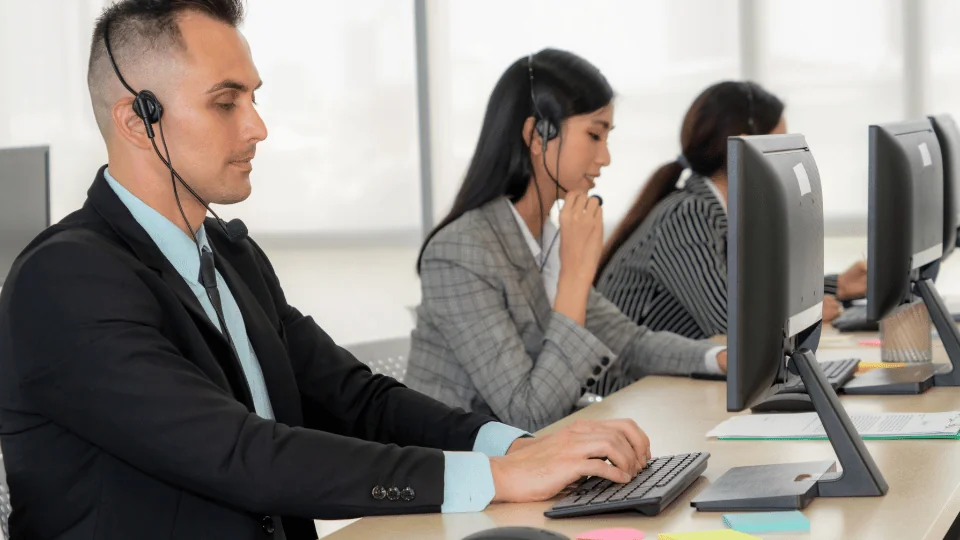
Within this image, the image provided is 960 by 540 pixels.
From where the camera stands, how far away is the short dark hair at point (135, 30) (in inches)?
54.4

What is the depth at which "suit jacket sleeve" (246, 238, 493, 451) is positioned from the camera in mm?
1540

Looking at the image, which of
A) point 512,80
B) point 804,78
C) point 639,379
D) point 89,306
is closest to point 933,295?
point 639,379

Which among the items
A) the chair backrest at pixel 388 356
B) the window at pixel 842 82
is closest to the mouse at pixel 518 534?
the chair backrest at pixel 388 356

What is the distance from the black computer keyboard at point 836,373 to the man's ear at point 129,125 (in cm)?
106

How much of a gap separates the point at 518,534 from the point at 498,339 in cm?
94

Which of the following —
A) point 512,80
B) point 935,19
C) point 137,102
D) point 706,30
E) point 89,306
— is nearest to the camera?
point 89,306

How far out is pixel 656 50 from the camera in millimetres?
4438

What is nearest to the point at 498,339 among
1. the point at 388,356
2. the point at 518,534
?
the point at 388,356

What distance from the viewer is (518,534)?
1.02 meters

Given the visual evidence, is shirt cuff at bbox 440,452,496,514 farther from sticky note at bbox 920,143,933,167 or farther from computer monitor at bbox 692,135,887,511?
sticky note at bbox 920,143,933,167

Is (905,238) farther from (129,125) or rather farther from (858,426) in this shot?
(129,125)

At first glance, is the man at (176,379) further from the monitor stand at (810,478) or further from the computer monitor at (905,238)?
the computer monitor at (905,238)

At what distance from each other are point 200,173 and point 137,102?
11cm

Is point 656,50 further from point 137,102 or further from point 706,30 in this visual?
point 137,102
